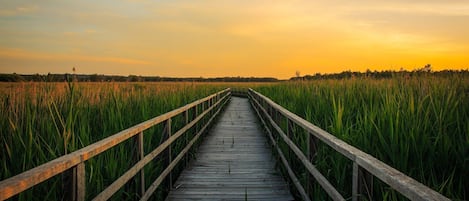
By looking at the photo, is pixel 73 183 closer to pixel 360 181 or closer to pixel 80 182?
pixel 80 182

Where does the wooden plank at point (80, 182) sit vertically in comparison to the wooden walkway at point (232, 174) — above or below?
above

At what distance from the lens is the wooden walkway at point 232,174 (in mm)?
4762

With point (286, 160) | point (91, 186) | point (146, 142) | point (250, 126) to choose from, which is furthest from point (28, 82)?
point (250, 126)

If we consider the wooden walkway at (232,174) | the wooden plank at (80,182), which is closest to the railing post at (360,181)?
the wooden plank at (80,182)

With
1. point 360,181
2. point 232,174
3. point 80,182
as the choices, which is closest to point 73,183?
point 80,182

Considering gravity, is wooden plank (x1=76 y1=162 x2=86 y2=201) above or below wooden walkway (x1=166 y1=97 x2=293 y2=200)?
above

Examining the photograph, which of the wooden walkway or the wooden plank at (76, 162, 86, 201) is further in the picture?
the wooden walkway

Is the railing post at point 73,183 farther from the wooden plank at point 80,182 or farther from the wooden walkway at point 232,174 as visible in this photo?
the wooden walkway at point 232,174

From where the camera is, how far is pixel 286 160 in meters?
5.23

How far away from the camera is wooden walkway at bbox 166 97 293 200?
4762 mm

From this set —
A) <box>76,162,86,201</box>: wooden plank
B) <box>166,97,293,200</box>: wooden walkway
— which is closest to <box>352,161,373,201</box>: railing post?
<box>76,162,86,201</box>: wooden plank

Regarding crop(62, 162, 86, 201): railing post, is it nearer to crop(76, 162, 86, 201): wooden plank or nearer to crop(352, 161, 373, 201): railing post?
crop(76, 162, 86, 201): wooden plank

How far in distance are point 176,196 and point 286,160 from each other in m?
1.63

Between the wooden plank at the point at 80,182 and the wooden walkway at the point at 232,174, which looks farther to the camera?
the wooden walkway at the point at 232,174
